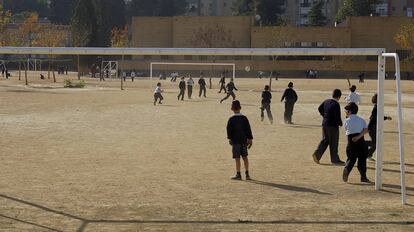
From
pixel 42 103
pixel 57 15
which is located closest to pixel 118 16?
pixel 57 15

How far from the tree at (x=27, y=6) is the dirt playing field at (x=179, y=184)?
5361 inches

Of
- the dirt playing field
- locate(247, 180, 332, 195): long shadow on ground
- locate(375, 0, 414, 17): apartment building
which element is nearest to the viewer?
the dirt playing field

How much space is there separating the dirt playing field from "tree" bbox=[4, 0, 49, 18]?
447 ft

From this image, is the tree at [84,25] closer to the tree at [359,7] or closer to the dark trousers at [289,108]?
the tree at [359,7]

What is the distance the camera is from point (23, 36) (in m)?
92.2

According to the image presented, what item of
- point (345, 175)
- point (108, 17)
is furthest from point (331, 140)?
point (108, 17)

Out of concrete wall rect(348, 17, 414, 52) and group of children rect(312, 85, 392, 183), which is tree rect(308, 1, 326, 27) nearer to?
concrete wall rect(348, 17, 414, 52)

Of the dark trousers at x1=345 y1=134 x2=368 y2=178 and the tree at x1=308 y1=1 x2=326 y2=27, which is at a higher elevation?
the tree at x1=308 y1=1 x2=326 y2=27

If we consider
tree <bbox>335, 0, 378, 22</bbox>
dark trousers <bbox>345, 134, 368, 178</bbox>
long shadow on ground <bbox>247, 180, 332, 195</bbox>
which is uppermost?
tree <bbox>335, 0, 378, 22</bbox>

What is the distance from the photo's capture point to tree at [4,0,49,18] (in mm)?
151625

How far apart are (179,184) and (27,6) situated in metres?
148

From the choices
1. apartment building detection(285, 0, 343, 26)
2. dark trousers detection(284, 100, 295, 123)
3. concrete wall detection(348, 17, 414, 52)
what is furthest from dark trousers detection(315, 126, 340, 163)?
apartment building detection(285, 0, 343, 26)

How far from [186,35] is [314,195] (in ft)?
290

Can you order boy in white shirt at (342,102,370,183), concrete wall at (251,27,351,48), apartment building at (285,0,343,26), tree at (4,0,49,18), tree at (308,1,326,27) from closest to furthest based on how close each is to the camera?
boy in white shirt at (342,102,370,183)
concrete wall at (251,27,351,48)
tree at (308,1,326,27)
apartment building at (285,0,343,26)
tree at (4,0,49,18)
